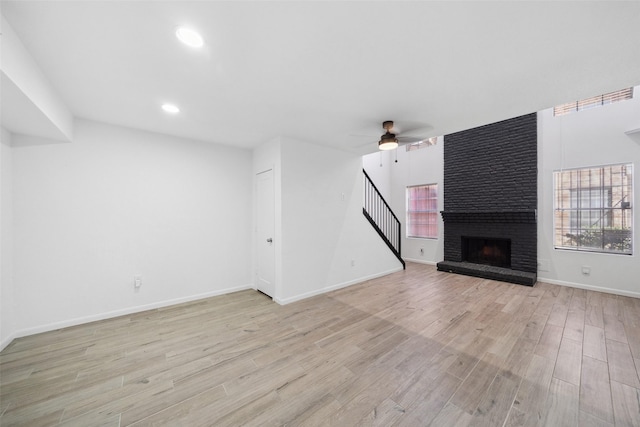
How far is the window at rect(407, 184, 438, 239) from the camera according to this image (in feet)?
20.9

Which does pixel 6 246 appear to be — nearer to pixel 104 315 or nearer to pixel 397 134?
pixel 104 315

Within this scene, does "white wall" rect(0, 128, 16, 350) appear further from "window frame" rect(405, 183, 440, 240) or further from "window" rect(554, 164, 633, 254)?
"window" rect(554, 164, 633, 254)

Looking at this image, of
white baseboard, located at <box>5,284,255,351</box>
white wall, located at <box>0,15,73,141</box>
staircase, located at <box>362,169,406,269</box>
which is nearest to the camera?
white wall, located at <box>0,15,73,141</box>

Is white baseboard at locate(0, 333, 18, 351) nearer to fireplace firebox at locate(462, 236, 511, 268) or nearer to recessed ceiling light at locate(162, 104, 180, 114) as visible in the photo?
recessed ceiling light at locate(162, 104, 180, 114)

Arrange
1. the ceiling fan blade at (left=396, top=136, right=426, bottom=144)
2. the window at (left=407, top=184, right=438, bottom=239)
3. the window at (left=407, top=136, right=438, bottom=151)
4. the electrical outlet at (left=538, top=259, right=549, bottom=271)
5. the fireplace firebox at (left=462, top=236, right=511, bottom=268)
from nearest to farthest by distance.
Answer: the ceiling fan blade at (left=396, top=136, right=426, bottom=144) < the electrical outlet at (left=538, top=259, right=549, bottom=271) < the fireplace firebox at (left=462, top=236, right=511, bottom=268) < the window at (left=407, top=136, right=438, bottom=151) < the window at (left=407, top=184, right=438, bottom=239)

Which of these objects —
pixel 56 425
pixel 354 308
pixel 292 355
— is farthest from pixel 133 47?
pixel 354 308

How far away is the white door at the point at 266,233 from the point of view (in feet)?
12.8

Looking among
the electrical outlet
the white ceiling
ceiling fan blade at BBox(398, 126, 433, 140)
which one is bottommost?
the electrical outlet

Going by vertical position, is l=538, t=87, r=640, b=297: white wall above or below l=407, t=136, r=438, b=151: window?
below

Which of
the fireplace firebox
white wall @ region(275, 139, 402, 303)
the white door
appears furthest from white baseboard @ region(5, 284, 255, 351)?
the fireplace firebox

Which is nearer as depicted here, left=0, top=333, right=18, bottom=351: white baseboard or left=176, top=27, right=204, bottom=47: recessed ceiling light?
left=176, top=27, right=204, bottom=47: recessed ceiling light

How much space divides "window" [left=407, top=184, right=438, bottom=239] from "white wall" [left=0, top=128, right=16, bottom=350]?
24.1 feet

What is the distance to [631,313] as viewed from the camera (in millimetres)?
3152

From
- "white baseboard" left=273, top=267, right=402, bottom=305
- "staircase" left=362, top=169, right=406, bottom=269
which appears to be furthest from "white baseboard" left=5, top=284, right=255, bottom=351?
"staircase" left=362, top=169, right=406, bottom=269
